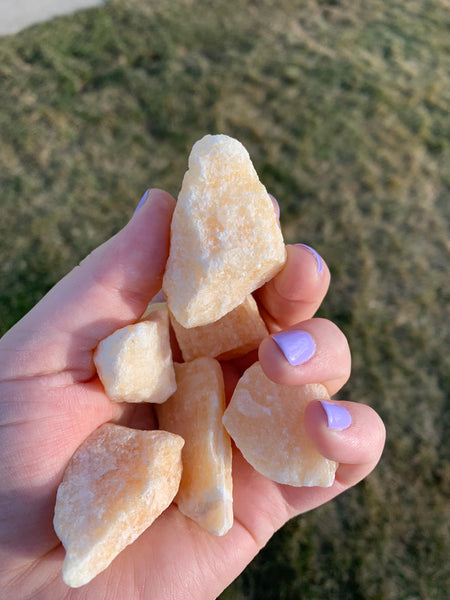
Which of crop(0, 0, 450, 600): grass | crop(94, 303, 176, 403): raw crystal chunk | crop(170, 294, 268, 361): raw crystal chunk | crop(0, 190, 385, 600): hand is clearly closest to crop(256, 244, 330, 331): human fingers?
crop(0, 190, 385, 600): hand

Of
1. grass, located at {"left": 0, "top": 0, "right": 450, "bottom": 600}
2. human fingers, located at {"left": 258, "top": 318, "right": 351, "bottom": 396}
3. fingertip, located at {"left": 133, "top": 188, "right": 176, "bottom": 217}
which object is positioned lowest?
grass, located at {"left": 0, "top": 0, "right": 450, "bottom": 600}

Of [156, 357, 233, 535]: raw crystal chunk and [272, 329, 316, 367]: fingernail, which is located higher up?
[272, 329, 316, 367]: fingernail

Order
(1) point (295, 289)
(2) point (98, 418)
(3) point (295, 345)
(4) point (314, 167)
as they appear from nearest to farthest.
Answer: (3) point (295, 345) < (2) point (98, 418) < (1) point (295, 289) < (4) point (314, 167)

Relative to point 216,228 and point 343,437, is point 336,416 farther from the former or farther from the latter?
point 216,228

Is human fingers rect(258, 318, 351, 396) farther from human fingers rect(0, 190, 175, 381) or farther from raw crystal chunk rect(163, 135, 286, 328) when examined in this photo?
human fingers rect(0, 190, 175, 381)

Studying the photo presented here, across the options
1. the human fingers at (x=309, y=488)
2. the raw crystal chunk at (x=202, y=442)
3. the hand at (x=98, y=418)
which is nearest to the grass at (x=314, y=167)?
the human fingers at (x=309, y=488)

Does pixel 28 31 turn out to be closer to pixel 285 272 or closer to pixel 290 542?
pixel 285 272

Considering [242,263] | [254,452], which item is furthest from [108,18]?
[254,452]

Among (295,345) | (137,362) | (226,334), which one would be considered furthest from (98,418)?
(295,345)
